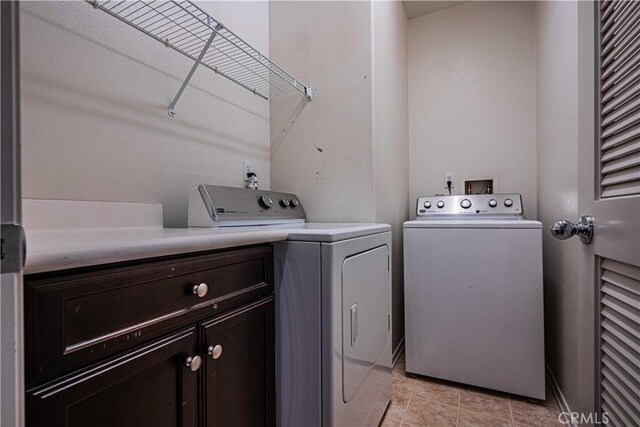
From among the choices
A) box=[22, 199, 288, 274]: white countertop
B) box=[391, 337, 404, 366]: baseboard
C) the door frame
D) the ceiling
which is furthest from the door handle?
the ceiling

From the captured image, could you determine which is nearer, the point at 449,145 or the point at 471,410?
the point at 471,410

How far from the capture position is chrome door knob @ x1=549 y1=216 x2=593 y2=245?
2.89 ft

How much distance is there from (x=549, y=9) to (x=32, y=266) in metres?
2.72

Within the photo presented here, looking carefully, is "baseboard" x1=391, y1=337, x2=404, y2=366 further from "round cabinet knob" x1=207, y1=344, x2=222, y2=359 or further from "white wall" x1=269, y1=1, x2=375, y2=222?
"round cabinet knob" x1=207, y1=344, x2=222, y2=359

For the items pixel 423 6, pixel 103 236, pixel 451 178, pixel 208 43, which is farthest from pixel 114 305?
pixel 423 6

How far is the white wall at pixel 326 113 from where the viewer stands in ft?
5.70

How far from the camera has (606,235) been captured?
80cm

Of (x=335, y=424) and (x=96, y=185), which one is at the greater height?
(x=96, y=185)

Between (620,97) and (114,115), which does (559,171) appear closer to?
(620,97)

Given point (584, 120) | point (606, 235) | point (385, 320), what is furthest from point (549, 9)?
point (385, 320)

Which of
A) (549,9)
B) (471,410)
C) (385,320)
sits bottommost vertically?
(471,410)

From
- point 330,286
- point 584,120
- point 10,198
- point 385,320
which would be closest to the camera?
point 10,198

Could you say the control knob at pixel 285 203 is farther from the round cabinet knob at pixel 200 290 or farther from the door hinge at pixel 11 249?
the door hinge at pixel 11 249

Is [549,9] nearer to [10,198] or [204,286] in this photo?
[204,286]
